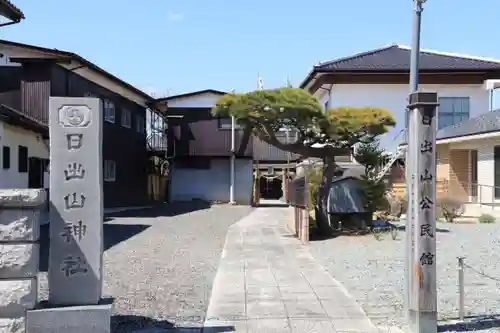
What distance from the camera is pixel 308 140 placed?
54.3 ft

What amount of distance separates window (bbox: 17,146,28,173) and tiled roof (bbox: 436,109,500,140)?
14749 millimetres

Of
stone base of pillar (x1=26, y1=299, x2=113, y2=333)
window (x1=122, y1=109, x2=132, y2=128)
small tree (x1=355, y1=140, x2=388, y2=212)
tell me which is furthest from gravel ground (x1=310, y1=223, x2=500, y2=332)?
window (x1=122, y1=109, x2=132, y2=128)

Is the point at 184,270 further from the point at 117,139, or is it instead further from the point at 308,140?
the point at 117,139

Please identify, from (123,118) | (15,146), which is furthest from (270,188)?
(15,146)

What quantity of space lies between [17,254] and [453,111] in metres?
27.0

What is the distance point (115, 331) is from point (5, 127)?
423 inches

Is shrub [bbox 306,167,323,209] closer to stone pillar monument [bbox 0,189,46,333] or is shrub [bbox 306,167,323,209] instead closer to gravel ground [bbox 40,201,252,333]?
gravel ground [bbox 40,201,252,333]

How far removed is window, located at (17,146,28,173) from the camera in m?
16.9

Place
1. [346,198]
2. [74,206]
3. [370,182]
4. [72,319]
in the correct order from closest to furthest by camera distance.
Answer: [72,319] → [74,206] → [370,182] → [346,198]

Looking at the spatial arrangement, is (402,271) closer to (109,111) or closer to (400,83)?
(109,111)

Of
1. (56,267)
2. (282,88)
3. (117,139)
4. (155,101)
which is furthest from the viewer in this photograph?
(155,101)

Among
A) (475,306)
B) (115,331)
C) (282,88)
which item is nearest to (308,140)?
(282,88)

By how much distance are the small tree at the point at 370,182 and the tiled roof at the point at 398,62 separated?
1150 cm

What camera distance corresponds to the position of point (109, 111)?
27250 mm
